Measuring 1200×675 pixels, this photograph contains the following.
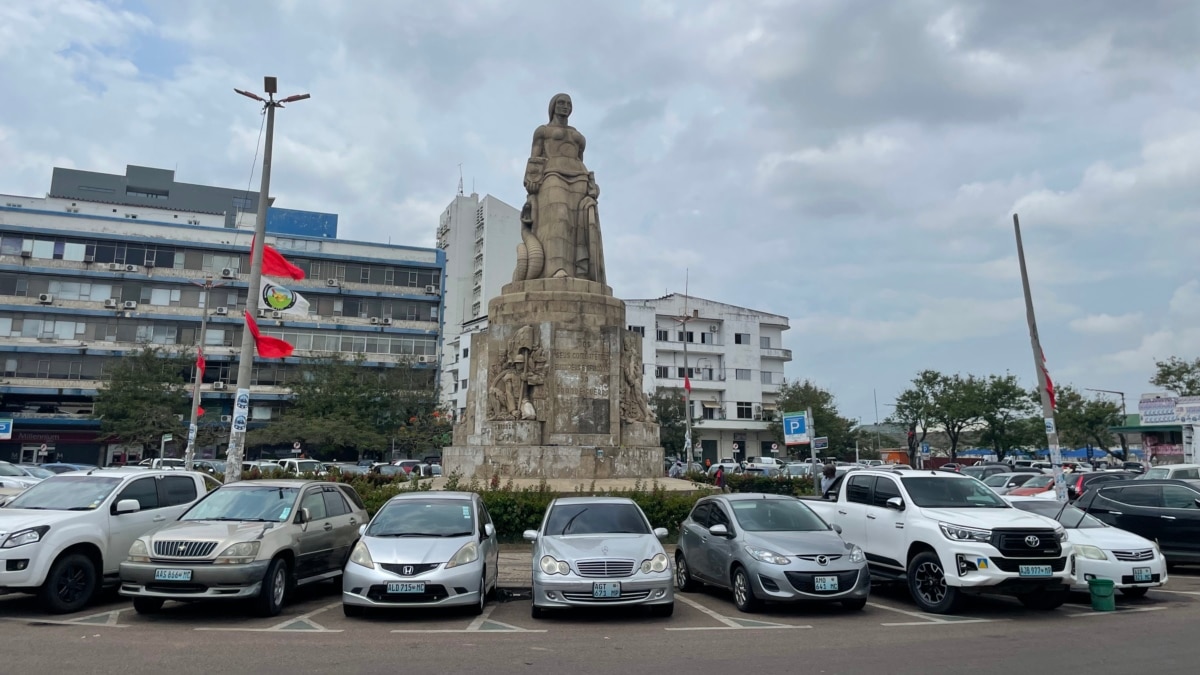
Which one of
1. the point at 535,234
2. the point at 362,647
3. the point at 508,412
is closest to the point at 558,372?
the point at 508,412

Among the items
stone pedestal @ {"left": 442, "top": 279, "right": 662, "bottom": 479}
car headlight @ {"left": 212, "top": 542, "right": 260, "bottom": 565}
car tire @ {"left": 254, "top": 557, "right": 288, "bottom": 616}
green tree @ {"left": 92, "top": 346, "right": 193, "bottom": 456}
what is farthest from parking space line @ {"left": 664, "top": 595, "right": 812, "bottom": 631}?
green tree @ {"left": 92, "top": 346, "right": 193, "bottom": 456}

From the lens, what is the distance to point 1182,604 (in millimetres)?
11211

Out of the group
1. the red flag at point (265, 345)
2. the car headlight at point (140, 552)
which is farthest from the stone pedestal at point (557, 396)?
the car headlight at point (140, 552)

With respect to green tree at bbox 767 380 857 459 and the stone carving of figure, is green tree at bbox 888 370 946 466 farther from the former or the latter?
the stone carving of figure

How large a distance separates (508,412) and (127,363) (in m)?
37.7

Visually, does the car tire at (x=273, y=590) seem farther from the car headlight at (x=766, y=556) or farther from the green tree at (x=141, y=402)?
Answer: the green tree at (x=141, y=402)

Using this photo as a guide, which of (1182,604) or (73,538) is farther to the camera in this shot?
(1182,604)

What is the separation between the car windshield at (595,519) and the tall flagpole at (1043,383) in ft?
40.9

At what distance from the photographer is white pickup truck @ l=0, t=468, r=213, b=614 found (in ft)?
30.8

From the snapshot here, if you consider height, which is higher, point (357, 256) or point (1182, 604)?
A: point (357, 256)

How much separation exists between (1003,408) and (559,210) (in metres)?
41.0

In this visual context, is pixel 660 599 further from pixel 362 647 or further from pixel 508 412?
pixel 508 412

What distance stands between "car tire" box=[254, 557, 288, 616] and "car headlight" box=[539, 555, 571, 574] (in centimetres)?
320

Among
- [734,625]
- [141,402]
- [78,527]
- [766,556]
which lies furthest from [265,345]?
[141,402]
